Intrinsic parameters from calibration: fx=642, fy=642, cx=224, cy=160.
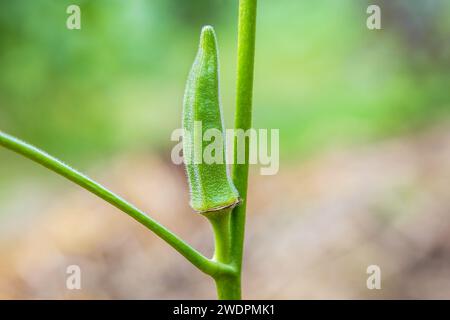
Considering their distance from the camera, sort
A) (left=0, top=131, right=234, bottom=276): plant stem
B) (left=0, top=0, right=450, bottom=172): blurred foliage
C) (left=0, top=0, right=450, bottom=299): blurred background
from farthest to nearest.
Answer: (left=0, top=0, right=450, bottom=172): blurred foliage → (left=0, top=0, right=450, bottom=299): blurred background → (left=0, top=131, right=234, bottom=276): plant stem

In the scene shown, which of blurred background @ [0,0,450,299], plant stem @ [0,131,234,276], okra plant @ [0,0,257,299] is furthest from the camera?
blurred background @ [0,0,450,299]

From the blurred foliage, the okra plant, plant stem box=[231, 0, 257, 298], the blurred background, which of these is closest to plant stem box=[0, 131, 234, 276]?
the okra plant

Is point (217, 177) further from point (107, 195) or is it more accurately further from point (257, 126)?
point (257, 126)

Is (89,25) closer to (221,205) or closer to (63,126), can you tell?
(63,126)

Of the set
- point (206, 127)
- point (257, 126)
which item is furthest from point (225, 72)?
point (206, 127)

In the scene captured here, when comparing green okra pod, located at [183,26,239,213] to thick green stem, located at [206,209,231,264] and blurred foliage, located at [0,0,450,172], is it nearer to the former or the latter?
thick green stem, located at [206,209,231,264]

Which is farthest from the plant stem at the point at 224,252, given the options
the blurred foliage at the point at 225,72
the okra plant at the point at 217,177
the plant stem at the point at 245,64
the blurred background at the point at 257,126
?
the blurred foliage at the point at 225,72
